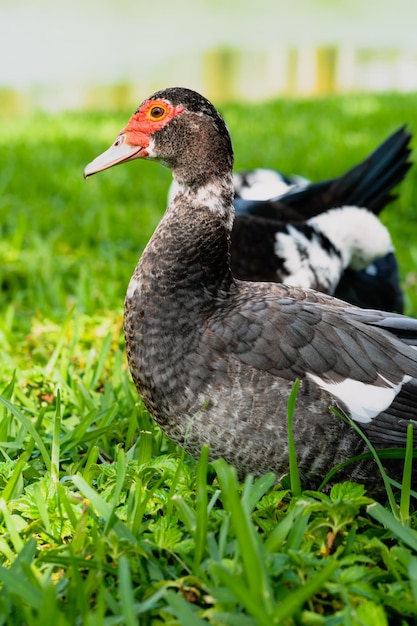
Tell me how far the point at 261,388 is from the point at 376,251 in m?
1.57

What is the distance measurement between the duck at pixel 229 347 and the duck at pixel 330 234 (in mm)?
922

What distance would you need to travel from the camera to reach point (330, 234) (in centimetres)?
311

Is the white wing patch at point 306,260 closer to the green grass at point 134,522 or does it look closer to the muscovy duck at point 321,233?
the muscovy duck at point 321,233

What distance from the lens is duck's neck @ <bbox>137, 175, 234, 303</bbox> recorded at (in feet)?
6.20

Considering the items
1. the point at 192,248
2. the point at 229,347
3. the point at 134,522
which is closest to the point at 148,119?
the point at 192,248

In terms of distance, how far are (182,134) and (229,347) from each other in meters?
0.54

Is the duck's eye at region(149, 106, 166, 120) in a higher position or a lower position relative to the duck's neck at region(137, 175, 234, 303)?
higher

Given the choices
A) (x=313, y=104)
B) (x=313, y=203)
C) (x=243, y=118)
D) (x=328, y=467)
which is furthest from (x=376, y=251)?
(x=313, y=104)

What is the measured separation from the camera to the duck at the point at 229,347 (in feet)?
5.60

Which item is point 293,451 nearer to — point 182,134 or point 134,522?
point 134,522

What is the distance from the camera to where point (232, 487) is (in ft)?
4.38

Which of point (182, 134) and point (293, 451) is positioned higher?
point (182, 134)

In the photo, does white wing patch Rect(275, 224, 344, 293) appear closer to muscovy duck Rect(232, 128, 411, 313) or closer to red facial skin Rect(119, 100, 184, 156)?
muscovy duck Rect(232, 128, 411, 313)

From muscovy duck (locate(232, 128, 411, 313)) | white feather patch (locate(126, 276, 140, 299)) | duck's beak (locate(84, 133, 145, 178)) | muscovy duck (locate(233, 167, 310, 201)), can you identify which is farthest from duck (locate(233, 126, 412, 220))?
white feather patch (locate(126, 276, 140, 299))
